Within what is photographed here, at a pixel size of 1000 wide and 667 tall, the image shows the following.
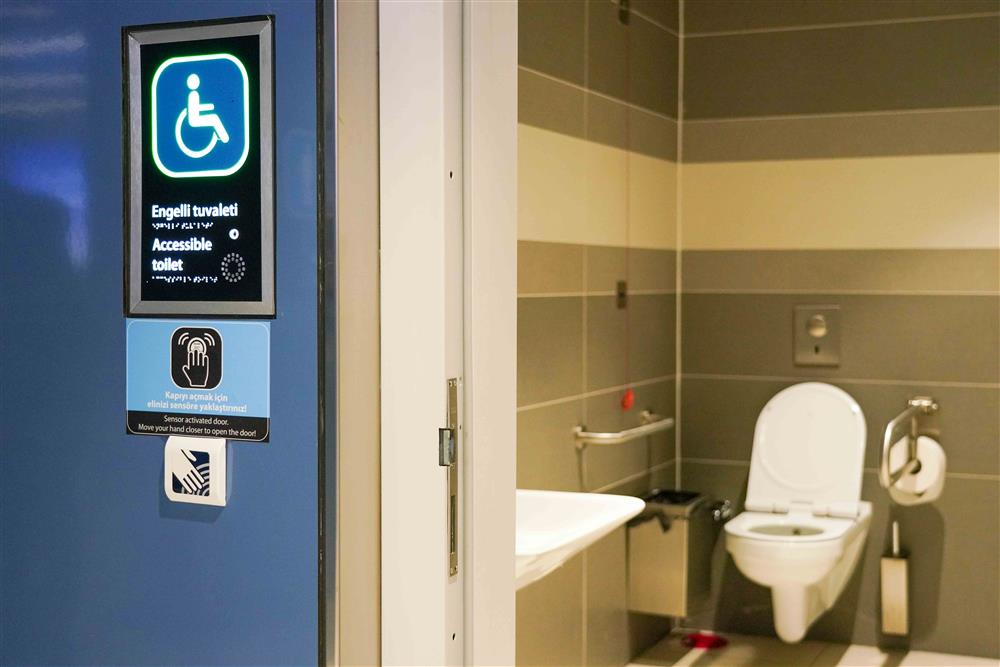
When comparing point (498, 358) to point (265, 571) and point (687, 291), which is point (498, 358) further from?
point (687, 291)

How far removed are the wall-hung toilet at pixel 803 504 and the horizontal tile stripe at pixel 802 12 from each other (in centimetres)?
131

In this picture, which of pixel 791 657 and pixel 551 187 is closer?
pixel 551 187

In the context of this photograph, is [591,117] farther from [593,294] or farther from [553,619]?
[553,619]

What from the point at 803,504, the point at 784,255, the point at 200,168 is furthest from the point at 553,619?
the point at 200,168

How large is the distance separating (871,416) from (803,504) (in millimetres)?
412

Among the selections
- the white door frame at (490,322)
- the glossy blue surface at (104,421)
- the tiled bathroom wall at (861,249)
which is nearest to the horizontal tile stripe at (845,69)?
the tiled bathroom wall at (861,249)

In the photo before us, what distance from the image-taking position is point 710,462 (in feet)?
14.9

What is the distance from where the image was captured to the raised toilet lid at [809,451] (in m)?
4.13

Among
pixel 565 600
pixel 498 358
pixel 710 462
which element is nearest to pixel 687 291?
pixel 710 462

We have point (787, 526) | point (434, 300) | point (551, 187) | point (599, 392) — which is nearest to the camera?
point (434, 300)

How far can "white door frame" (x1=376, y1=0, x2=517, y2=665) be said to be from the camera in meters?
1.45

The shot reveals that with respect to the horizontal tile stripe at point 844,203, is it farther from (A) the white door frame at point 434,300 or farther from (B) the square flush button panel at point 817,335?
(A) the white door frame at point 434,300

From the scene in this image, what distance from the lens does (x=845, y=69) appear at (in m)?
4.29

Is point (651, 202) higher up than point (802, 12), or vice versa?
point (802, 12)
